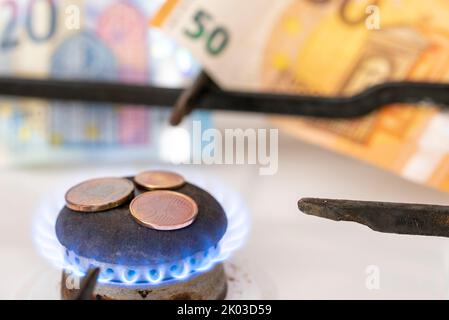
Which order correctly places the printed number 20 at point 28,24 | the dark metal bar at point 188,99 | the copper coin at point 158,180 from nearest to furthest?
the copper coin at point 158,180 → the dark metal bar at point 188,99 → the printed number 20 at point 28,24

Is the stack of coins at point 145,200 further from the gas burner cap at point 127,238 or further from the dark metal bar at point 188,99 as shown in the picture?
the dark metal bar at point 188,99

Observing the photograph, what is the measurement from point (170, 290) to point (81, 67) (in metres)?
0.54

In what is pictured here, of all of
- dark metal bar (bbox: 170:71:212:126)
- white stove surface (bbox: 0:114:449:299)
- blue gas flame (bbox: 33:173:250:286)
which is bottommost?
white stove surface (bbox: 0:114:449:299)

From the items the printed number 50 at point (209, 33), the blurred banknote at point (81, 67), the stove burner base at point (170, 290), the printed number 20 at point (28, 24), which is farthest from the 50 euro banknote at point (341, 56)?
the stove burner base at point (170, 290)

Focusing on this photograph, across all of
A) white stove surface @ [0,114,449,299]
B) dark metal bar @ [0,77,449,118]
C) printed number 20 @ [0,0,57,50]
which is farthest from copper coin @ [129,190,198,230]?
printed number 20 @ [0,0,57,50]

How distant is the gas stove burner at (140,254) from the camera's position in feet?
1.48

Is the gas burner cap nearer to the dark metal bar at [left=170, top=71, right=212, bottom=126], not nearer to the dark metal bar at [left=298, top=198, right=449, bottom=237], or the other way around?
the dark metal bar at [left=298, top=198, right=449, bottom=237]

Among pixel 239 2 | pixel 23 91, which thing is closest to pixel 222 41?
pixel 239 2

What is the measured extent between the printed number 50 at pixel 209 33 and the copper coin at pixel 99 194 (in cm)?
29

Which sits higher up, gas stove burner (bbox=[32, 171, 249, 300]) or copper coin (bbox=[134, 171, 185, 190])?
copper coin (bbox=[134, 171, 185, 190])

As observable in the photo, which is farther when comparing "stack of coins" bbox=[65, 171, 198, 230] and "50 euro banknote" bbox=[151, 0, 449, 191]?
"50 euro banknote" bbox=[151, 0, 449, 191]

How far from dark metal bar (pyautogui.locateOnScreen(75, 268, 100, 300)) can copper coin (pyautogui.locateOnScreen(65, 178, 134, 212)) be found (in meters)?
0.07

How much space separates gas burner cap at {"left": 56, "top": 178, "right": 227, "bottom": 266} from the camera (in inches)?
17.7

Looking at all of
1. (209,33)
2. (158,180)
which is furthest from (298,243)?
(209,33)
